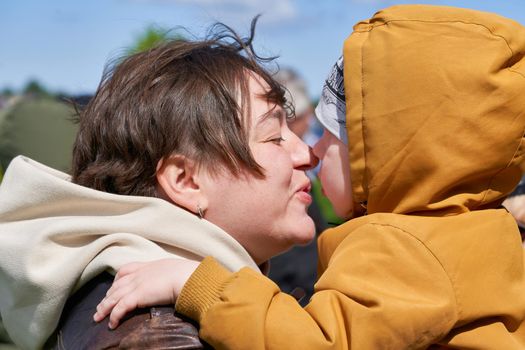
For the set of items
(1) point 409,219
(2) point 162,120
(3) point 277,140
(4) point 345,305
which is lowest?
(4) point 345,305

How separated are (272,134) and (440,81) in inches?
21.6

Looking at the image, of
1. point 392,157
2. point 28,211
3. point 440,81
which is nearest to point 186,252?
point 28,211

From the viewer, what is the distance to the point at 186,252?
2.33 meters

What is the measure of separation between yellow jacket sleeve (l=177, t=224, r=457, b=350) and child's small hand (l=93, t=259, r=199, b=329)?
0.17 feet

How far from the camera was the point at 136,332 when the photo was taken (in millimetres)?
2023

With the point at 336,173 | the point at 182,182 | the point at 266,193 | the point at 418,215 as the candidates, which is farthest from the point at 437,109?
the point at 182,182

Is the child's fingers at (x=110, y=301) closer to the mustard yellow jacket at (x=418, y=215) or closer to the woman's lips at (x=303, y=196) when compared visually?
the mustard yellow jacket at (x=418, y=215)

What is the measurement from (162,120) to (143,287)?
560 mm

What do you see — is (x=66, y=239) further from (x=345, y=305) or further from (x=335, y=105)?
(x=335, y=105)

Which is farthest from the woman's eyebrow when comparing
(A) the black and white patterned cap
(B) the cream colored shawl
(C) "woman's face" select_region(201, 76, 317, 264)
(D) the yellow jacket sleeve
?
(D) the yellow jacket sleeve

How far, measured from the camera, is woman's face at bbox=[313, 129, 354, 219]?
259 centimetres

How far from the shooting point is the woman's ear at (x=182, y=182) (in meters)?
2.39

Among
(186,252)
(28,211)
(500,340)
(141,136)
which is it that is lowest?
(500,340)

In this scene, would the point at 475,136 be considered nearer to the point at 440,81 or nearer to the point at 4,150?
the point at 440,81
